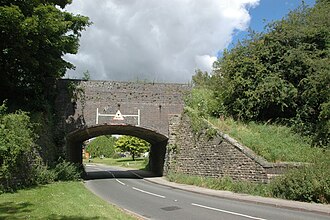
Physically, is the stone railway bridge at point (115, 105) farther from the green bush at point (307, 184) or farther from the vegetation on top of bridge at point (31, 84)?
the green bush at point (307, 184)

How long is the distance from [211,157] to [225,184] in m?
2.76

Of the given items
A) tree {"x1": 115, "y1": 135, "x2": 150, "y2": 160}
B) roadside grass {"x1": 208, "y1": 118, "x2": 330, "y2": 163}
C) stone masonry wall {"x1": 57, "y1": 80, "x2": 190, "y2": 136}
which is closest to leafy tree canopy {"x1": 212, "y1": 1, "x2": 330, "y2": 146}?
roadside grass {"x1": 208, "y1": 118, "x2": 330, "y2": 163}

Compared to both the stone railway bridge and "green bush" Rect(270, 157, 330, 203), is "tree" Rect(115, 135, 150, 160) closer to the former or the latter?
the stone railway bridge

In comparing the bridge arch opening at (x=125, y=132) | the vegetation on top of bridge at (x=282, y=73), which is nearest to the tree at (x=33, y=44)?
the bridge arch opening at (x=125, y=132)

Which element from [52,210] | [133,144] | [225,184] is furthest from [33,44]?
[133,144]

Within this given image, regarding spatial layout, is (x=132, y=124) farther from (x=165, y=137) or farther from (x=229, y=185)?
(x=229, y=185)

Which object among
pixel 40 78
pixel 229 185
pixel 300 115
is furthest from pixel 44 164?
pixel 300 115

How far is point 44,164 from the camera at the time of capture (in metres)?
20.4

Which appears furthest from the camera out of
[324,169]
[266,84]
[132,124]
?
[132,124]

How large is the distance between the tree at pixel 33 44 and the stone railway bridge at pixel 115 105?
195 cm

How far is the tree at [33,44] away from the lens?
52.6 ft

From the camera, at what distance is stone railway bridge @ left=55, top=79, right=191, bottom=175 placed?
24.8m

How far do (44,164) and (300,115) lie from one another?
16824 mm

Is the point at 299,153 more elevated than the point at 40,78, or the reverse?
the point at 40,78
